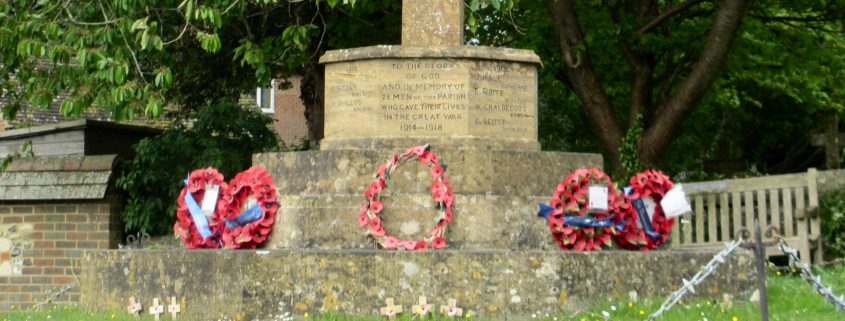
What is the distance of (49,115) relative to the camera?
92.4ft

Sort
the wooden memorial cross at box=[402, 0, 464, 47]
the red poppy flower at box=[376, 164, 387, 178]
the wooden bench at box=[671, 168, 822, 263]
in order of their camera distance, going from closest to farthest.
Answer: the red poppy flower at box=[376, 164, 387, 178] → the wooden memorial cross at box=[402, 0, 464, 47] → the wooden bench at box=[671, 168, 822, 263]

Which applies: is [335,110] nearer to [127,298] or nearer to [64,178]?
[127,298]

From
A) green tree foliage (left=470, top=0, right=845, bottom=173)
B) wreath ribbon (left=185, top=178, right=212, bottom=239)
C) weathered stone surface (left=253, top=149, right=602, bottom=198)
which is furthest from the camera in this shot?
green tree foliage (left=470, top=0, right=845, bottom=173)

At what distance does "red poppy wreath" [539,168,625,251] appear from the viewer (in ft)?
32.6

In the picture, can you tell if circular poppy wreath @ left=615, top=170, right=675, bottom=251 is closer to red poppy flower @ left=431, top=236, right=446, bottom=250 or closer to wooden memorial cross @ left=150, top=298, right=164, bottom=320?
red poppy flower @ left=431, top=236, right=446, bottom=250

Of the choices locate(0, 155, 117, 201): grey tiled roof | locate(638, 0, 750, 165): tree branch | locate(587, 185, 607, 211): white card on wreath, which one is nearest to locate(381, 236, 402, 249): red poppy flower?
locate(587, 185, 607, 211): white card on wreath

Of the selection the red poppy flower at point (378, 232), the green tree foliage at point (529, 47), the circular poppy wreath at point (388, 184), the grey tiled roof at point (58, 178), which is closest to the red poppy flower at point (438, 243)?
the circular poppy wreath at point (388, 184)

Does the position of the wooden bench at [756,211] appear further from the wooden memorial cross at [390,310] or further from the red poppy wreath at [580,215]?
the wooden memorial cross at [390,310]

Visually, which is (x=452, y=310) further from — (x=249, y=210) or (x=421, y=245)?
(x=249, y=210)

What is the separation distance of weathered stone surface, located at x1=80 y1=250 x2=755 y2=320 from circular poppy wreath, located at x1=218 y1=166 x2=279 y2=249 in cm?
101

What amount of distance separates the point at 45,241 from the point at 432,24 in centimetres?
744

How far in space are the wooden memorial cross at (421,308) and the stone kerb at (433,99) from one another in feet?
7.42

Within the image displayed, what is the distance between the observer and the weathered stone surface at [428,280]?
28.9 ft

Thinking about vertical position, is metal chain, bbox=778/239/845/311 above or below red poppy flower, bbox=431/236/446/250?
below
